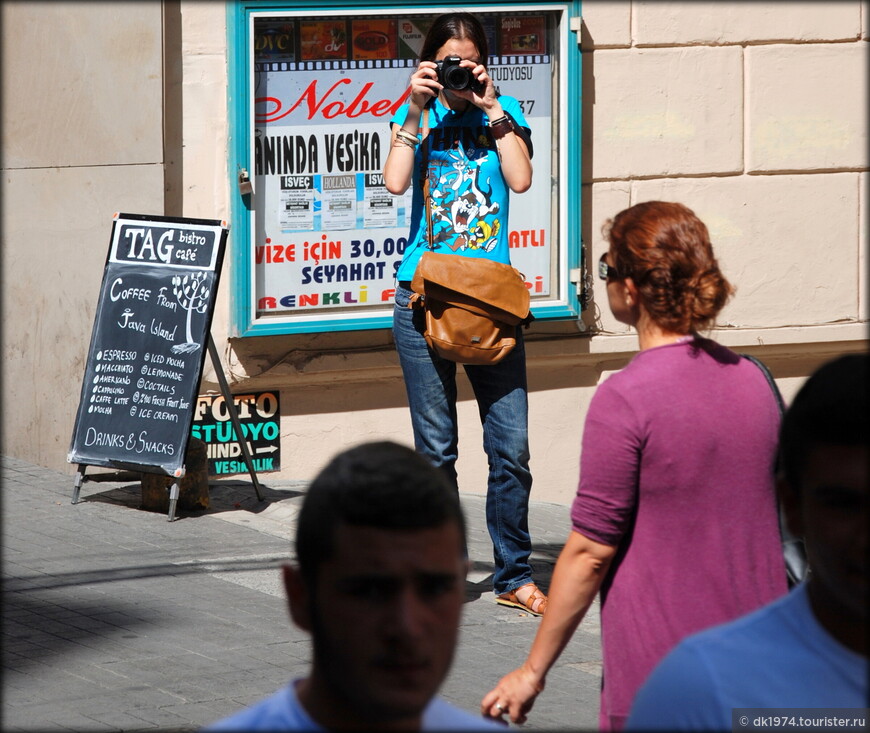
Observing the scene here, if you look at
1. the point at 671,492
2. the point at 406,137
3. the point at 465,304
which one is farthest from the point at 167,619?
the point at 671,492

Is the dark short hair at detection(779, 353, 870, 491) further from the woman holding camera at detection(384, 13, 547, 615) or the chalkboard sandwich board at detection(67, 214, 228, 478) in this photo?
the chalkboard sandwich board at detection(67, 214, 228, 478)

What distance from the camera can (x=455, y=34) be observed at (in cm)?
527

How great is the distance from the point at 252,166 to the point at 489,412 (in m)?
2.82

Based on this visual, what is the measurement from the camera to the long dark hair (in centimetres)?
527

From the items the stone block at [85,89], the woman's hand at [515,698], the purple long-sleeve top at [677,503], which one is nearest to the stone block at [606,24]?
the stone block at [85,89]

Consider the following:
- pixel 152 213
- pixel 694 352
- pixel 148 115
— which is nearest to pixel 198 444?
pixel 152 213

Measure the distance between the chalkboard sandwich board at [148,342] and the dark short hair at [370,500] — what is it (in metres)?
5.17

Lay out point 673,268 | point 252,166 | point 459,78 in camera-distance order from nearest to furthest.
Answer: point 673,268 → point 459,78 → point 252,166

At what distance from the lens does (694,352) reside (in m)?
2.72

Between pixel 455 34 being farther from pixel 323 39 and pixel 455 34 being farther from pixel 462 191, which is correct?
pixel 323 39

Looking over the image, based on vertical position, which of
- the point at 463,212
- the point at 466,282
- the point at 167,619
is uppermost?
the point at 463,212

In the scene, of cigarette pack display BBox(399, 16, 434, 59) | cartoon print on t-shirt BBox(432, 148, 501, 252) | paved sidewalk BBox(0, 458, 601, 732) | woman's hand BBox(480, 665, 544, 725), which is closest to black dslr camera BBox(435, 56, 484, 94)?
cartoon print on t-shirt BBox(432, 148, 501, 252)

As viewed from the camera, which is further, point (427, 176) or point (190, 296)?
point (190, 296)

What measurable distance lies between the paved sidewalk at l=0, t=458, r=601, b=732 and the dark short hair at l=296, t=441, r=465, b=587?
269 centimetres
